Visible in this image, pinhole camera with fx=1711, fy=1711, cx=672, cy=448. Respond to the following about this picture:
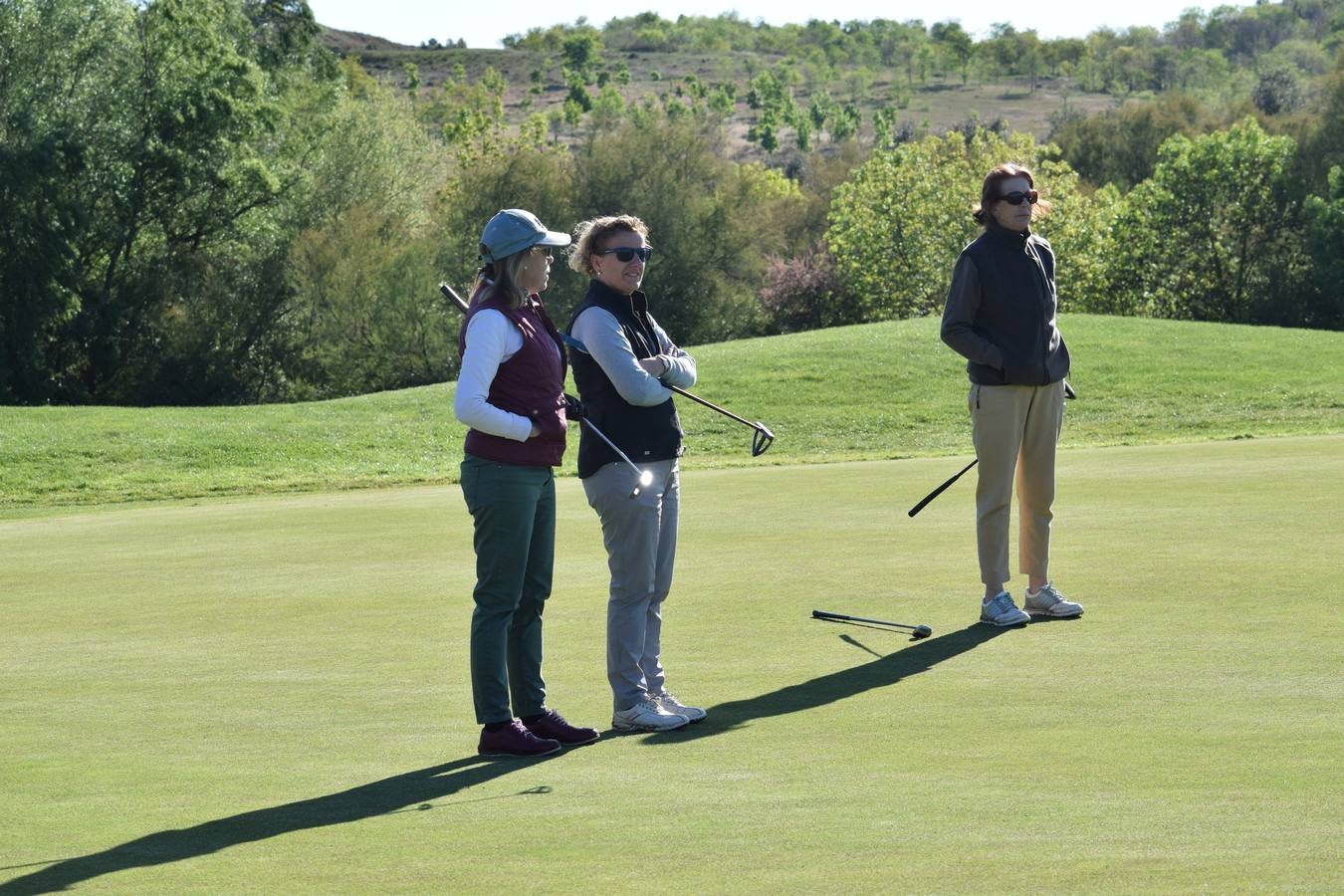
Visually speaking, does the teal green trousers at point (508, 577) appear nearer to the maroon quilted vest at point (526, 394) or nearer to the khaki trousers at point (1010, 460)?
the maroon quilted vest at point (526, 394)

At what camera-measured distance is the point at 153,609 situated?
10.2 m

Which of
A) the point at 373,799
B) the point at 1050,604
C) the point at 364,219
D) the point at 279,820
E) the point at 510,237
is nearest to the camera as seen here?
the point at 279,820

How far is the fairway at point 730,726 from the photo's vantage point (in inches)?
184

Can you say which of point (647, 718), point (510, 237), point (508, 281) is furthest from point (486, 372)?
point (647, 718)

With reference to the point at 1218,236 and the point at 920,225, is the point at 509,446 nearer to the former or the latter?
the point at 920,225

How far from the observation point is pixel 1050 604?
8.98 m

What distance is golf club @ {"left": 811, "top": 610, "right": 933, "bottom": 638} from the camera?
28.0 feet

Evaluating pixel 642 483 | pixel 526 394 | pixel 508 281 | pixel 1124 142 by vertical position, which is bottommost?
pixel 642 483

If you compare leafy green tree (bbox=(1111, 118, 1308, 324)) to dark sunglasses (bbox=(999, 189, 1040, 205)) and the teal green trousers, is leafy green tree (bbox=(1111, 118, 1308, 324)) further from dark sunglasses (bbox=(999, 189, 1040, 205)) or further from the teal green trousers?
the teal green trousers

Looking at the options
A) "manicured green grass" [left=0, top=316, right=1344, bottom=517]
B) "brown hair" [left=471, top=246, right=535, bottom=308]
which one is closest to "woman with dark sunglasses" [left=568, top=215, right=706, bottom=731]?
"brown hair" [left=471, top=246, right=535, bottom=308]

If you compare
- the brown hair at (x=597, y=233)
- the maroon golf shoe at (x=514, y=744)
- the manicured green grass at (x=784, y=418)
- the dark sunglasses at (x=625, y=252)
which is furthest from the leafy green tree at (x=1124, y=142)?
the maroon golf shoe at (x=514, y=744)

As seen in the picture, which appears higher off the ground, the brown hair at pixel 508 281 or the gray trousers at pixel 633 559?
the brown hair at pixel 508 281

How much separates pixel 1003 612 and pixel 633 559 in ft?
8.78

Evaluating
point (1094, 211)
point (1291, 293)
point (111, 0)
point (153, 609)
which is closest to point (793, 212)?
point (1094, 211)
